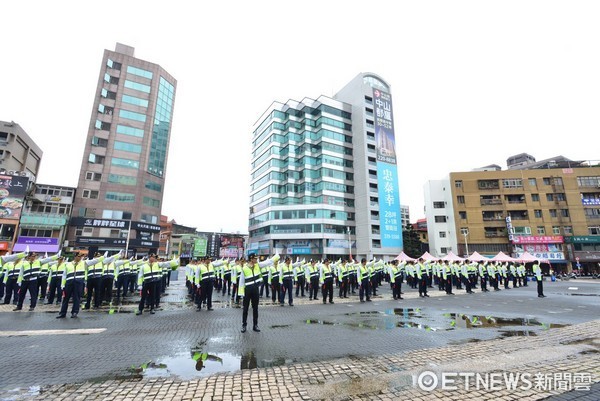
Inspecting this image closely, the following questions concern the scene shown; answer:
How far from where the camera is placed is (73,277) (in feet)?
33.4

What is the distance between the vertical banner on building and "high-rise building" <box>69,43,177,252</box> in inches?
1715

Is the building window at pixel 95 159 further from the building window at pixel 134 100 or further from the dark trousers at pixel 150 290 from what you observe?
the dark trousers at pixel 150 290

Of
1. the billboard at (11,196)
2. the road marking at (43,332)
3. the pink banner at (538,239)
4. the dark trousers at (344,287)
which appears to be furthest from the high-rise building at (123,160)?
the pink banner at (538,239)

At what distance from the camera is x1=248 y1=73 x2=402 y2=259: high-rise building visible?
5766 cm

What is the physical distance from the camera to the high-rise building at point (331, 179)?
57656 mm

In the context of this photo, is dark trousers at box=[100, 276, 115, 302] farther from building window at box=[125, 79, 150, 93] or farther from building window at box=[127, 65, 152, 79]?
building window at box=[127, 65, 152, 79]

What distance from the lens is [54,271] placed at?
41.0ft

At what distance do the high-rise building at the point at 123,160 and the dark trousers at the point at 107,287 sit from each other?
35435 millimetres

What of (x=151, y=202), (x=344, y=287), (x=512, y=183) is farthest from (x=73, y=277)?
(x=512, y=183)

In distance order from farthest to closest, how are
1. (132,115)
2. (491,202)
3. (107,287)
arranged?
(491,202)
(132,115)
(107,287)

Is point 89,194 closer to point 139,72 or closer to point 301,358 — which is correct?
point 139,72

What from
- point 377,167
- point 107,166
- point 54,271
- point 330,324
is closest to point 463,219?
point 377,167

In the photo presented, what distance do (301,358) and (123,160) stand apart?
54.7 metres

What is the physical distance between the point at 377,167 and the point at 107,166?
166 feet
